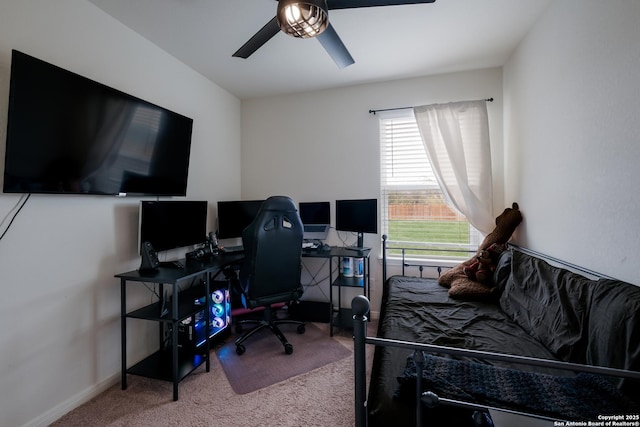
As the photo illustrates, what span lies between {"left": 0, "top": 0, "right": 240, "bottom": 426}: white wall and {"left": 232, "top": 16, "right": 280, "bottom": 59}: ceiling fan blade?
1.02 m

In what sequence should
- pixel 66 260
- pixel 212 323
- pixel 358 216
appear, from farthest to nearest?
pixel 358 216 → pixel 212 323 → pixel 66 260

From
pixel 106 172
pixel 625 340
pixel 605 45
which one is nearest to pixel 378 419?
pixel 625 340

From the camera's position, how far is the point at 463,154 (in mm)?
2873

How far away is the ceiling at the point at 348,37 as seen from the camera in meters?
1.99

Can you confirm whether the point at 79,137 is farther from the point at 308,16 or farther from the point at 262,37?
the point at 308,16

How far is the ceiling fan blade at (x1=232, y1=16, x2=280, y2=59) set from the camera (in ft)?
5.44

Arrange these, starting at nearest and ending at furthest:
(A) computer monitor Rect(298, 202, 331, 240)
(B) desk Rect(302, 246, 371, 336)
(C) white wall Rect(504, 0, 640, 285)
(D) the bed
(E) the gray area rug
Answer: (D) the bed, (C) white wall Rect(504, 0, 640, 285), (E) the gray area rug, (B) desk Rect(302, 246, 371, 336), (A) computer monitor Rect(298, 202, 331, 240)

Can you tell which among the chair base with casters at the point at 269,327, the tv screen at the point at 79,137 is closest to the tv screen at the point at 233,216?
the tv screen at the point at 79,137

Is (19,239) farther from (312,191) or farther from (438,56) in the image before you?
(438,56)

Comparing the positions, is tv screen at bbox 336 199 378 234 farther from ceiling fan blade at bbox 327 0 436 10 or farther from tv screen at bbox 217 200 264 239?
ceiling fan blade at bbox 327 0 436 10

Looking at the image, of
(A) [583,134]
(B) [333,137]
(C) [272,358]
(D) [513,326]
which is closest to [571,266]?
(D) [513,326]

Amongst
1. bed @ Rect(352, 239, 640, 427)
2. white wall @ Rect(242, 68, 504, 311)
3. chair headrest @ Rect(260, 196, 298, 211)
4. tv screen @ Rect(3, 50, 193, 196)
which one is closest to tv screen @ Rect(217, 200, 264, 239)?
white wall @ Rect(242, 68, 504, 311)

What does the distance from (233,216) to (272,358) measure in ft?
5.00

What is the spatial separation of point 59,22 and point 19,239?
4.45 feet
